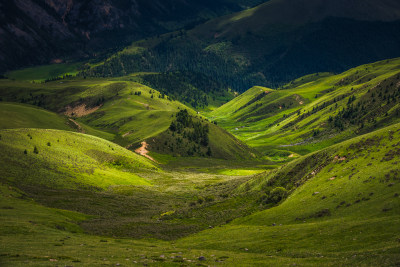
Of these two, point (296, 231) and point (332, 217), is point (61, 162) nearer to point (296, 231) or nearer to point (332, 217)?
point (296, 231)

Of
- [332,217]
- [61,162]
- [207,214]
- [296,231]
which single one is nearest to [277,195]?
[207,214]

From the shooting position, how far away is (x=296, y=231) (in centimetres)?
Result: 5850

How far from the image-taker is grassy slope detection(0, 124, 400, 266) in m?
44.2

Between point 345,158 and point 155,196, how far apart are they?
229 feet

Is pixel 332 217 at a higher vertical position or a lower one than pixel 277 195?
lower

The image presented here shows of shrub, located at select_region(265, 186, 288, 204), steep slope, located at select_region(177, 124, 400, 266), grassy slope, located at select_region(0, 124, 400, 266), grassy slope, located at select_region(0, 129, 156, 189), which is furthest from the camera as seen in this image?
grassy slope, located at select_region(0, 129, 156, 189)

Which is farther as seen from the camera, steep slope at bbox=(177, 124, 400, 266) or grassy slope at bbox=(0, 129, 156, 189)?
grassy slope at bbox=(0, 129, 156, 189)

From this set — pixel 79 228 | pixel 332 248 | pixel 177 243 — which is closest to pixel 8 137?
pixel 79 228

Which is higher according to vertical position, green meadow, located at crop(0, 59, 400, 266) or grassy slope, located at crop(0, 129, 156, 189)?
grassy slope, located at crop(0, 129, 156, 189)

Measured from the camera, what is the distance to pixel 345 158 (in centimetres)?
8856

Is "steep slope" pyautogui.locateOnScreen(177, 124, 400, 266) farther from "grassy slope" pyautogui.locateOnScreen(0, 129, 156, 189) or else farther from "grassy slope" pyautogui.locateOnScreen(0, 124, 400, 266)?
"grassy slope" pyautogui.locateOnScreen(0, 129, 156, 189)

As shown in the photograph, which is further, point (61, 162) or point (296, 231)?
point (61, 162)

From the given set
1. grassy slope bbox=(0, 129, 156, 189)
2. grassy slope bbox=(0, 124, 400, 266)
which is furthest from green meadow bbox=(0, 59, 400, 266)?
grassy slope bbox=(0, 129, 156, 189)

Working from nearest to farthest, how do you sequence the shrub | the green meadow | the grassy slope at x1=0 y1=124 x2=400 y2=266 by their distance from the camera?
the grassy slope at x1=0 y1=124 x2=400 y2=266
the green meadow
the shrub
